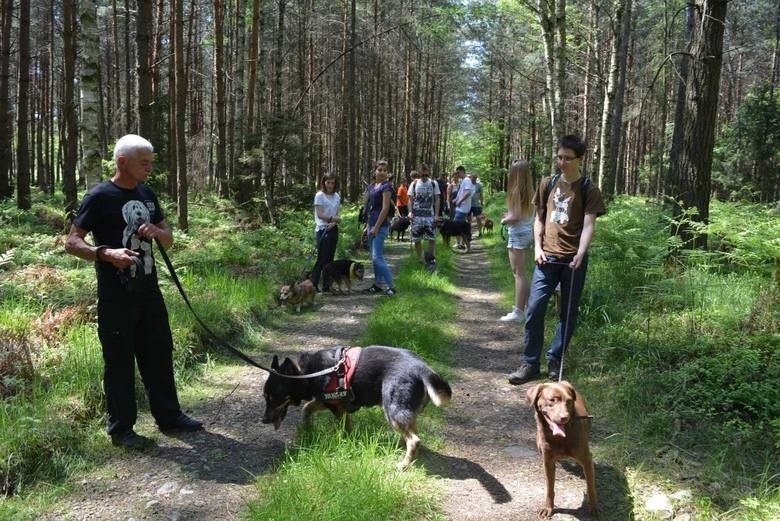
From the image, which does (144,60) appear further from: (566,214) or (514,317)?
(566,214)

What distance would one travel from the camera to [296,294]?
8539mm

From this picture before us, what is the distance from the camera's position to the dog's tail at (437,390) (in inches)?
146

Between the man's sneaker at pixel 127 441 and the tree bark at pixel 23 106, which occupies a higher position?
the tree bark at pixel 23 106

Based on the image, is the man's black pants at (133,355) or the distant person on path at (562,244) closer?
the man's black pants at (133,355)

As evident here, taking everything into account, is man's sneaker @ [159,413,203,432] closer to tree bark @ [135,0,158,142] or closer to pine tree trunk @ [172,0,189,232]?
tree bark @ [135,0,158,142]

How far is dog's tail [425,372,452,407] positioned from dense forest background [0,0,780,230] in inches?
212

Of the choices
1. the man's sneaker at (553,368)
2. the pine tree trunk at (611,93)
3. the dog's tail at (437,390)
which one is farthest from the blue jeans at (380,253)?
the pine tree trunk at (611,93)

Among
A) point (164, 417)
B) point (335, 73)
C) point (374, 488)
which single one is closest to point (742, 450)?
point (374, 488)

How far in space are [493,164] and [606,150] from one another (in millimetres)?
27816

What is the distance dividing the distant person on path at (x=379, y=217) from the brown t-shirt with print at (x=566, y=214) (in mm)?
4092

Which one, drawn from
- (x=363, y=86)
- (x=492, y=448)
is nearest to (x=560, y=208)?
(x=492, y=448)

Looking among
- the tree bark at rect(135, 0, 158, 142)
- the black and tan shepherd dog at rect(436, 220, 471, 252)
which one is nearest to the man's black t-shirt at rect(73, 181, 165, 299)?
the tree bark at rect(135, 0, 158, 142)

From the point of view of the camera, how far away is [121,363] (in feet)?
13.0

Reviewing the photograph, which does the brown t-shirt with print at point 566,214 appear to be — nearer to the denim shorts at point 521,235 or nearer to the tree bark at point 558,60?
the denim shorts at point 521,235
